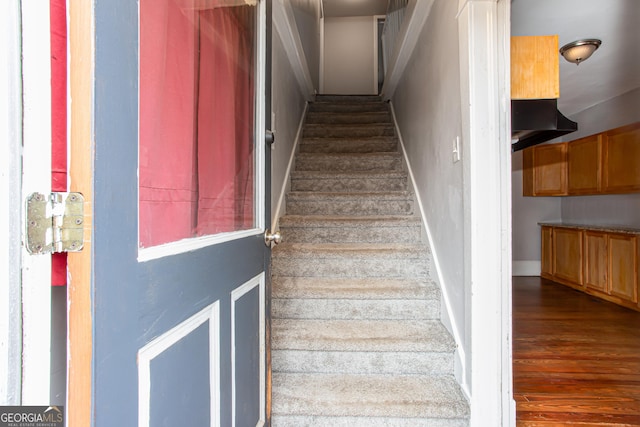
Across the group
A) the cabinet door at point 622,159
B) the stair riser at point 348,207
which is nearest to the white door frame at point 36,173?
the stair riser at point 348,207

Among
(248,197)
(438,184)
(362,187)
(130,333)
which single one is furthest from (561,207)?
(130,333)

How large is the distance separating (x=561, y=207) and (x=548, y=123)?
157 inches

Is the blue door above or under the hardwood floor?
above

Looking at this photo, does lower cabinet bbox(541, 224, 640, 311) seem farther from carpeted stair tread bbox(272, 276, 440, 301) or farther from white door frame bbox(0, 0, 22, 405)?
white door frame bbox(0, 0, 22, 405)

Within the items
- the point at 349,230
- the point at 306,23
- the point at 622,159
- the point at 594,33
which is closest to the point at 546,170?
the point at 622,159

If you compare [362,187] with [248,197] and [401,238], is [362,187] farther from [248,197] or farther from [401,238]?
[248,197]

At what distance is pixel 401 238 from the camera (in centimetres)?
241

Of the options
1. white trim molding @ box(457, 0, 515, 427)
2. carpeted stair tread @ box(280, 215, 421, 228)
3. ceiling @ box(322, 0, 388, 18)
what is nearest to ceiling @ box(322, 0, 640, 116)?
white trim molding @ box(457, 0, 515, 427)

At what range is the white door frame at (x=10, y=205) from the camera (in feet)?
1.26

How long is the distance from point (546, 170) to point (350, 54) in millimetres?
3490

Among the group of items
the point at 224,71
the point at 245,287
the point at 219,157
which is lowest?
the point at 245,287

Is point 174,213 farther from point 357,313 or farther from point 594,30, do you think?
point 594,30

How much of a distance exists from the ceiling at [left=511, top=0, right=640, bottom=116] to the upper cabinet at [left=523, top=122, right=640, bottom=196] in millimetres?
602

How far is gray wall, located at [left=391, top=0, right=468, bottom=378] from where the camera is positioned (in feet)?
5.15
